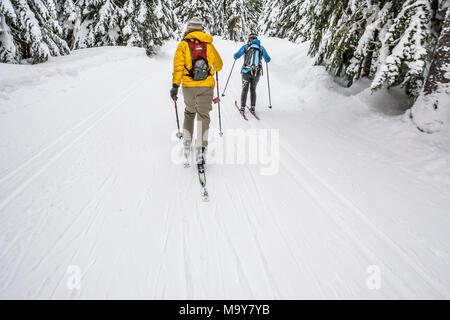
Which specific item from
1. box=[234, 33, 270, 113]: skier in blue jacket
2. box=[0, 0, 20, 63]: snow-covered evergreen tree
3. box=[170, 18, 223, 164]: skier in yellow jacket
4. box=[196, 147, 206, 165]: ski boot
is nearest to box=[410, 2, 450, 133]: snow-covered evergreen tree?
box=[234, 33, 270, 113]: skier in blue jacket

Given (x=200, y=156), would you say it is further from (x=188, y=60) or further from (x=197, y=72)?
(x=188, y=60)

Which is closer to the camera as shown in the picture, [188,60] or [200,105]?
[188,60]

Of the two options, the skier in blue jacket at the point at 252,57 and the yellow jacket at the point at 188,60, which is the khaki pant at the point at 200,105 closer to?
the yellow jacket at the point at 188,60

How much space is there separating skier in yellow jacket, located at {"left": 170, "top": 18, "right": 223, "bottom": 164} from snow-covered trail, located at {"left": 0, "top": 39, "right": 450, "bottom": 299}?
0.88m

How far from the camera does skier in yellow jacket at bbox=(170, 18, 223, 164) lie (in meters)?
3.25

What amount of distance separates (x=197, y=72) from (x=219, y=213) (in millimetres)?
2111

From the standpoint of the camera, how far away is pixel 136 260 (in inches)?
84.5

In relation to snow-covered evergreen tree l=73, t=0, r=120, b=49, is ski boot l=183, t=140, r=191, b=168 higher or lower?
lower

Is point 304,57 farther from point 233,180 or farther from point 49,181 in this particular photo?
point 49,181

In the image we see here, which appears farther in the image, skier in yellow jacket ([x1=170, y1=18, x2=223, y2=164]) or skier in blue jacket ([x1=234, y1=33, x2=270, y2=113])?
skier in blue jacket ([x1=234, y1=33, x2=270, y2=113])

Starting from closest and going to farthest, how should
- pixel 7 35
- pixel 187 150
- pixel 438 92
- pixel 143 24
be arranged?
pixel 187 150, pixel 438 92, pixel 7 35, pixel 143 24

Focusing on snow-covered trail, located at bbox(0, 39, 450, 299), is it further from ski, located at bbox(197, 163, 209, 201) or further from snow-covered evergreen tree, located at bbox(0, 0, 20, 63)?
snow-covered evergreen tree, located at bbox(0, 0, 20, 63)

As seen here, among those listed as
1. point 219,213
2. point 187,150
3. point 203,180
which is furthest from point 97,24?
point 219,213

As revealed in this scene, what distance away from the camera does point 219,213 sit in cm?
281
